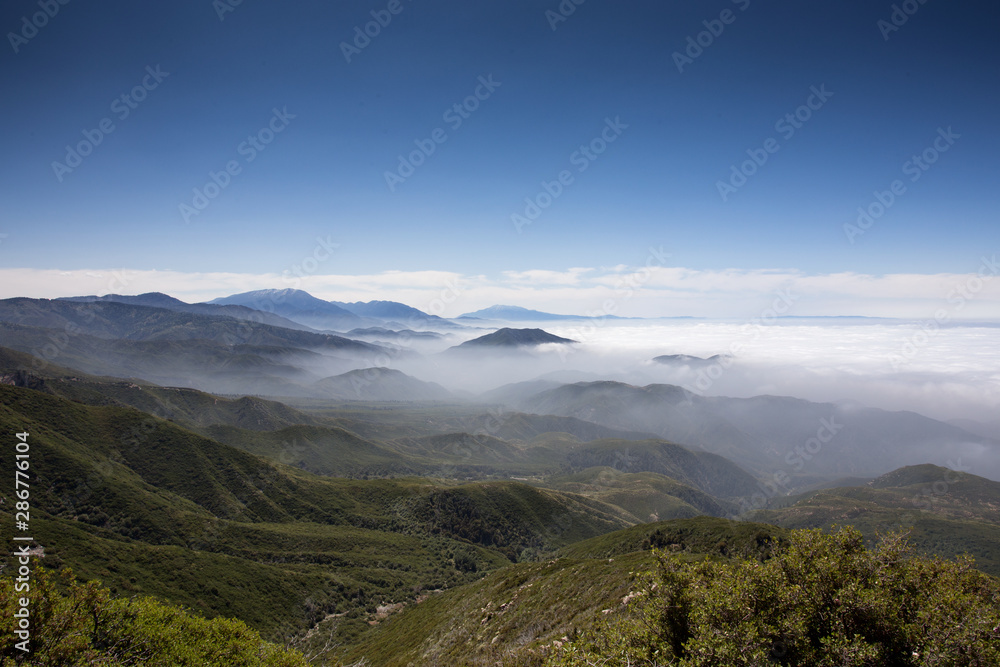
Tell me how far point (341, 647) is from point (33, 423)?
162 meters

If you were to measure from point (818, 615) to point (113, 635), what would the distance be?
4580 cm

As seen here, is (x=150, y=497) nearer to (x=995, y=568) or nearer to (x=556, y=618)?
(x=556, y=618)

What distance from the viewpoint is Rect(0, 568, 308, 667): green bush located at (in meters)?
23.8

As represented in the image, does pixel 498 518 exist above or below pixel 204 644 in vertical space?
below

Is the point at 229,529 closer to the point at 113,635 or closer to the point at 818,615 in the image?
the point at 113,635

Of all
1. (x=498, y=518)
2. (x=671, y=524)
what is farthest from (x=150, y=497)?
(x=671, y=524)

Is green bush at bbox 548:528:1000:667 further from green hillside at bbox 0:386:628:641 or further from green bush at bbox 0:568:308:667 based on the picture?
green hillside at bbox 0:386:628:641

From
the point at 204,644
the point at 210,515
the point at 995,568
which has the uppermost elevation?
the point at 204,644

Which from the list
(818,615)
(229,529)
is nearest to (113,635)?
(818,615)

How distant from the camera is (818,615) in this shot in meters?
20.7

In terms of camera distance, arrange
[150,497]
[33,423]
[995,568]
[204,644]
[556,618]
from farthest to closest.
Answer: [995,568] < [33,423] < [150,497] < [556,618] < [204,644]

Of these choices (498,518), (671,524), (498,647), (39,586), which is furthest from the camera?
(498,518)

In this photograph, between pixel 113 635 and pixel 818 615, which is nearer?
pixel 818 615

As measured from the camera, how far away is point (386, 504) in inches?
7751
